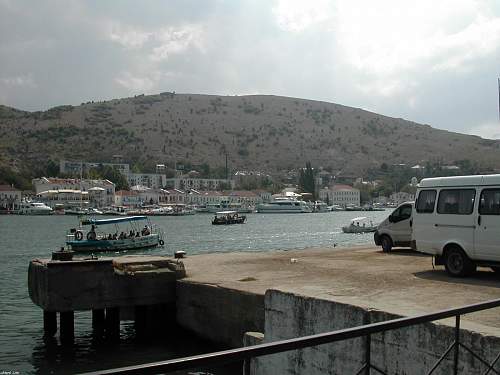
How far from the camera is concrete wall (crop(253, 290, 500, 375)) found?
760 centimetres

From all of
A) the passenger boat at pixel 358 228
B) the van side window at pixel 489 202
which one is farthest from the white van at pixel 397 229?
the passenger boat at pixel 358 228

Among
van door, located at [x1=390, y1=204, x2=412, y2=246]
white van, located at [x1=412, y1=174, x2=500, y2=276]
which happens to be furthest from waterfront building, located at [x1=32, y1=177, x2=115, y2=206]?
white van, located at [x1=412, y1=174, x2=500, y2=276]

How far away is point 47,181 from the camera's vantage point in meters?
197

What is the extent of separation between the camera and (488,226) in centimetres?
1255

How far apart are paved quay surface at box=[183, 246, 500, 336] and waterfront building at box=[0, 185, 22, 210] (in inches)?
6914

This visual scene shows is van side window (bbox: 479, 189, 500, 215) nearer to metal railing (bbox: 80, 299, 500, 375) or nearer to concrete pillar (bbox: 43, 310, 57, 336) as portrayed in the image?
metal railing (bbox: 80, 299, 500, 375)

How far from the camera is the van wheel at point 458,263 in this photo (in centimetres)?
1308

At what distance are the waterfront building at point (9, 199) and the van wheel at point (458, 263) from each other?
7303 inches

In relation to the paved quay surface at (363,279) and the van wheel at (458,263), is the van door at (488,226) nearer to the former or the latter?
the van wheel at (458,263)

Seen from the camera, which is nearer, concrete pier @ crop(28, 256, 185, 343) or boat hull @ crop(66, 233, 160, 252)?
concrete pier @ crop(28, 256, 185, 343)

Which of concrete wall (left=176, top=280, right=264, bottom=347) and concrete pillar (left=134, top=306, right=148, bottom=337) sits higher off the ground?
concrete wall (left=176, top=280, right=264, bottom=347)

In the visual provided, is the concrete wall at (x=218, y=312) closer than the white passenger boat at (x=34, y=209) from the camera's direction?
Yes

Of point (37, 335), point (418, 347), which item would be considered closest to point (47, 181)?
point (37, 335)

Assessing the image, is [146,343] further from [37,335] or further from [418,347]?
[418,347]
